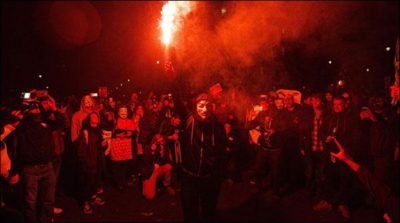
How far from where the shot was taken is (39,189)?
5152 millimetres

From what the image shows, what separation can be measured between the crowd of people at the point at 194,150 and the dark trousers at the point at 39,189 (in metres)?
0.01

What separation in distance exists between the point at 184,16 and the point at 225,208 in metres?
4.91

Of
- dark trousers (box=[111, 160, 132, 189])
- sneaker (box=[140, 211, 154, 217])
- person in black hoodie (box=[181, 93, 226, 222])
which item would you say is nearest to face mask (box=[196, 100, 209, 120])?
person in black hoodie (box=[181, 93, 226, 222])

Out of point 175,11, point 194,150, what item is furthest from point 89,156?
point 175,11

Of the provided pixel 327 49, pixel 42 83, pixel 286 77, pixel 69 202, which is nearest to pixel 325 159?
pixel 69 202

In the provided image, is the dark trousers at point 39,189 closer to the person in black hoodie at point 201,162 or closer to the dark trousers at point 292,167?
the person in black hoodie at point 201,162

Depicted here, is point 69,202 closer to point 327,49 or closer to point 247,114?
point 247,114

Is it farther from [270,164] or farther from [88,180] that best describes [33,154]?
[270,164]

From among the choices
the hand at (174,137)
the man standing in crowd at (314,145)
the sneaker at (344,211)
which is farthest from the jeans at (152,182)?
the sneaker at (344,211)

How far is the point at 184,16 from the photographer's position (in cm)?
867

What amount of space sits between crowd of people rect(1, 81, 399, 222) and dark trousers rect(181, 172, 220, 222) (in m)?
0.01

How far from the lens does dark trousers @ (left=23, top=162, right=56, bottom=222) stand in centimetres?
474

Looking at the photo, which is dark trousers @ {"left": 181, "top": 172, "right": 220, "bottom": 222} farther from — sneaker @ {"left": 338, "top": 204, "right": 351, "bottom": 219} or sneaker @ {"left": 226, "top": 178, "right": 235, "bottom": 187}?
sneaker @ {"left": 226, "top": 178, "right": 235, "bottom": 187}

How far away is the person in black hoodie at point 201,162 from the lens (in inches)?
172
